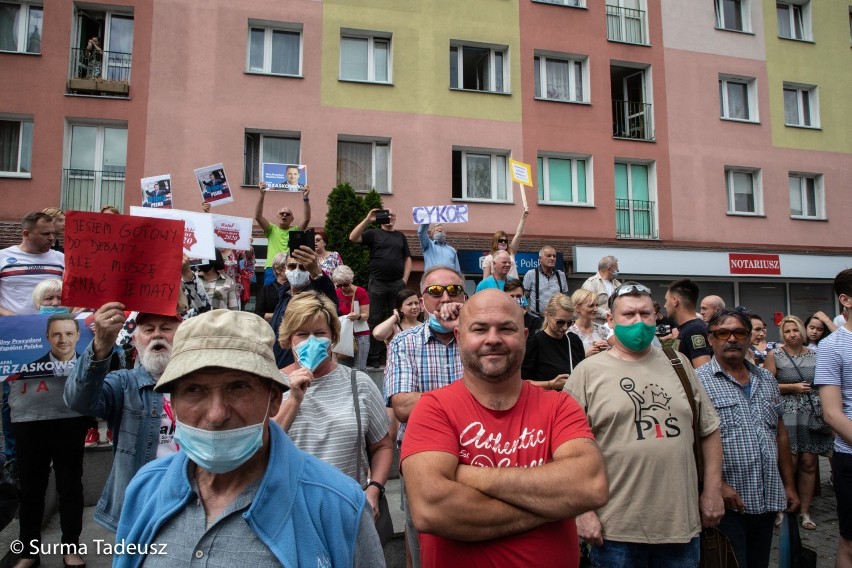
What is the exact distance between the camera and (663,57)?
60.9ft

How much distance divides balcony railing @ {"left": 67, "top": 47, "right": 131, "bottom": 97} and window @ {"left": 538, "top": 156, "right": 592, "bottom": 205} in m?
11.6

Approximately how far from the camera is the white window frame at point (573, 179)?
1736 centimetres

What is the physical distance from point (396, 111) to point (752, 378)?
13883 mm

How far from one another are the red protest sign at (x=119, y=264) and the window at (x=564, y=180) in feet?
49.6

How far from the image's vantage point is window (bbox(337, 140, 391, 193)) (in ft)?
53.0

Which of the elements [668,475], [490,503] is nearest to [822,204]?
[668,475]

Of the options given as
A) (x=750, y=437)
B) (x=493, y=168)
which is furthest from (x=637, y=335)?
(x=493, y=168)

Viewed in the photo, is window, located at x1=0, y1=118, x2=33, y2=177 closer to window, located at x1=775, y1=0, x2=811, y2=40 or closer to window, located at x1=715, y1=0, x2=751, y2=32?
window, located at x1=715, y1=0, x2=751, y2=32

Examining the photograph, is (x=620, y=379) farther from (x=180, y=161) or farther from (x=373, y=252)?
(x=180, y=161)

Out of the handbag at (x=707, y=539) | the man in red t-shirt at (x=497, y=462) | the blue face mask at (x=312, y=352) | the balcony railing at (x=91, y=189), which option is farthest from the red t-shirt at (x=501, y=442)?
the balcony railing at (x=91, y=189)

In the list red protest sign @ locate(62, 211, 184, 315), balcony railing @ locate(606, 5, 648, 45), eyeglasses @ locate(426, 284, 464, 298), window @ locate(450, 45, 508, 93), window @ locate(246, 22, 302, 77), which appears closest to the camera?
red protest sign @ locate(62, 211, 184, 315)

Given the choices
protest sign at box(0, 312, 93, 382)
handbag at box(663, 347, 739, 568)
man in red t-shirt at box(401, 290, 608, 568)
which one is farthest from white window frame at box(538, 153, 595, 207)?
man in red t-shirt at box(401, 290, 608, 568)

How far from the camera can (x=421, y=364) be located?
12.1 ft

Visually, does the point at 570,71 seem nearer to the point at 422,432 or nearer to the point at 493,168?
the point at 493,168
